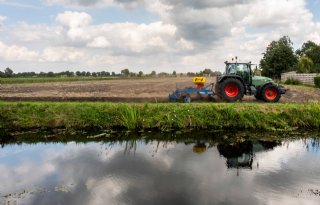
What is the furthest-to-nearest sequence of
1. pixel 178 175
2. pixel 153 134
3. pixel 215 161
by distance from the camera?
pixel 153 134 → pixel 215 161 → pixel 178 175

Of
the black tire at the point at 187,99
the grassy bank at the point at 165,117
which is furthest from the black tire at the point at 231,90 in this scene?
the grassy bank at the point at 165,117

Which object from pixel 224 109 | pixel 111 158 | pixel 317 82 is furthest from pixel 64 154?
pixel 317 82

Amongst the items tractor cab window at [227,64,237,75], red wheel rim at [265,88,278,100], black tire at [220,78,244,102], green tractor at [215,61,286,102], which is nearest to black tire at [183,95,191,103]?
green tractor at [215,61,286,102]

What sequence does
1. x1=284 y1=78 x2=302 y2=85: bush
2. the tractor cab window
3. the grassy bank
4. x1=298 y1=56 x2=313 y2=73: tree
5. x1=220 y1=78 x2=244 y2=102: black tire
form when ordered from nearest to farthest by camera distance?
the grassy bank, x1=220 y1=78 x2=244 y2=102: black tire, the tractor cab window, x1=284 y1=78 x2=302 y2=85: bush, x1=298 y1=56 x2=313 y2=73: tree

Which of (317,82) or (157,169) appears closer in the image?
(157,169)

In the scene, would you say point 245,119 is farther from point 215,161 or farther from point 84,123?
point 84,123

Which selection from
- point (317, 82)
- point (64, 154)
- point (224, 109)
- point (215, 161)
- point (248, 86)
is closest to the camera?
point (215, 161)

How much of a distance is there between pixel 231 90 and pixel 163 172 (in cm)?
1000

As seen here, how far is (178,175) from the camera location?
345 inches

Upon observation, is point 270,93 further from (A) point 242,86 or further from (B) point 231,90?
(B) point 231,90

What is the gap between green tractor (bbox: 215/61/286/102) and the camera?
1772cm

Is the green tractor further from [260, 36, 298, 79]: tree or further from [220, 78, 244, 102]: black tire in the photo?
[260, 36, 298, 79]: tree

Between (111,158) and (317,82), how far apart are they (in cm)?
2385

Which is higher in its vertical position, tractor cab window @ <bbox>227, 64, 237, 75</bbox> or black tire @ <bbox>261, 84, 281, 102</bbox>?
tractor cab window @ <bbox>227, 64, 237, 75</bbox>
